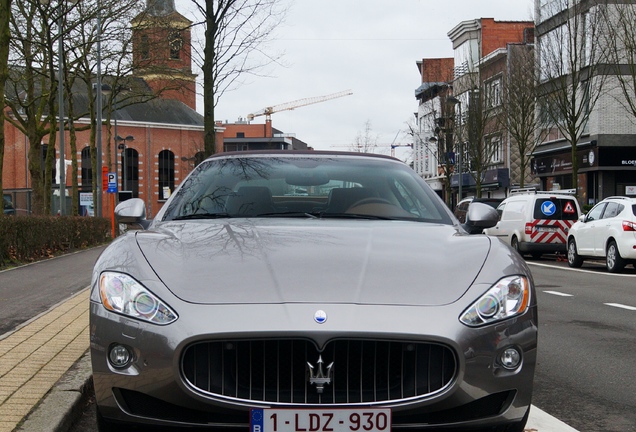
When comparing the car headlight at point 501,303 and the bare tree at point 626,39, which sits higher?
the bare tree at point 626,39

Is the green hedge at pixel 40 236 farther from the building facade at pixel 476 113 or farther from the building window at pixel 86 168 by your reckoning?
the building window at pixel 86 168

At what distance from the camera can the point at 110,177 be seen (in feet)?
122

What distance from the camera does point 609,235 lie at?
714 inches

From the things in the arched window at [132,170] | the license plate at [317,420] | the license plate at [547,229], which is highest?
the arched window at [132,170]

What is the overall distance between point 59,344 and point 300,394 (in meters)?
4.11

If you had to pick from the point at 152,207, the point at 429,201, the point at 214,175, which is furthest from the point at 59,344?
the point at 152,207

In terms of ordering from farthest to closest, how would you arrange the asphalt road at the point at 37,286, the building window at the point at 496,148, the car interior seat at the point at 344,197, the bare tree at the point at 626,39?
the building window at the point at 496,148 < the bare tree at the point at 626,39 < the asphalt road at the point at 37,286 < the car interior seat at the point at 344,197

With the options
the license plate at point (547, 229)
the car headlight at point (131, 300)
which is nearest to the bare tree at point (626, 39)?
the license plate at point (547, 229)

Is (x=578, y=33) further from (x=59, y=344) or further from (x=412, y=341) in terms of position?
(x=412, y=341)

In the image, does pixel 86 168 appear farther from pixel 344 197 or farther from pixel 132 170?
pixel 344 197

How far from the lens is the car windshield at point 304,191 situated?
4734 mm

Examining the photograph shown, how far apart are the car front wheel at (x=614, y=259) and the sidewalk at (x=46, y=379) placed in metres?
13.0

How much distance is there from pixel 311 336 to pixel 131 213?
2043 mm

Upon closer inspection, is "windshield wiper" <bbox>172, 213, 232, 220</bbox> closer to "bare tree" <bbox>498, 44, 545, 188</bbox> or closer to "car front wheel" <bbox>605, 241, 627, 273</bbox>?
"car front wheel" <bbox>605, 241, 627, 273</bbox>
